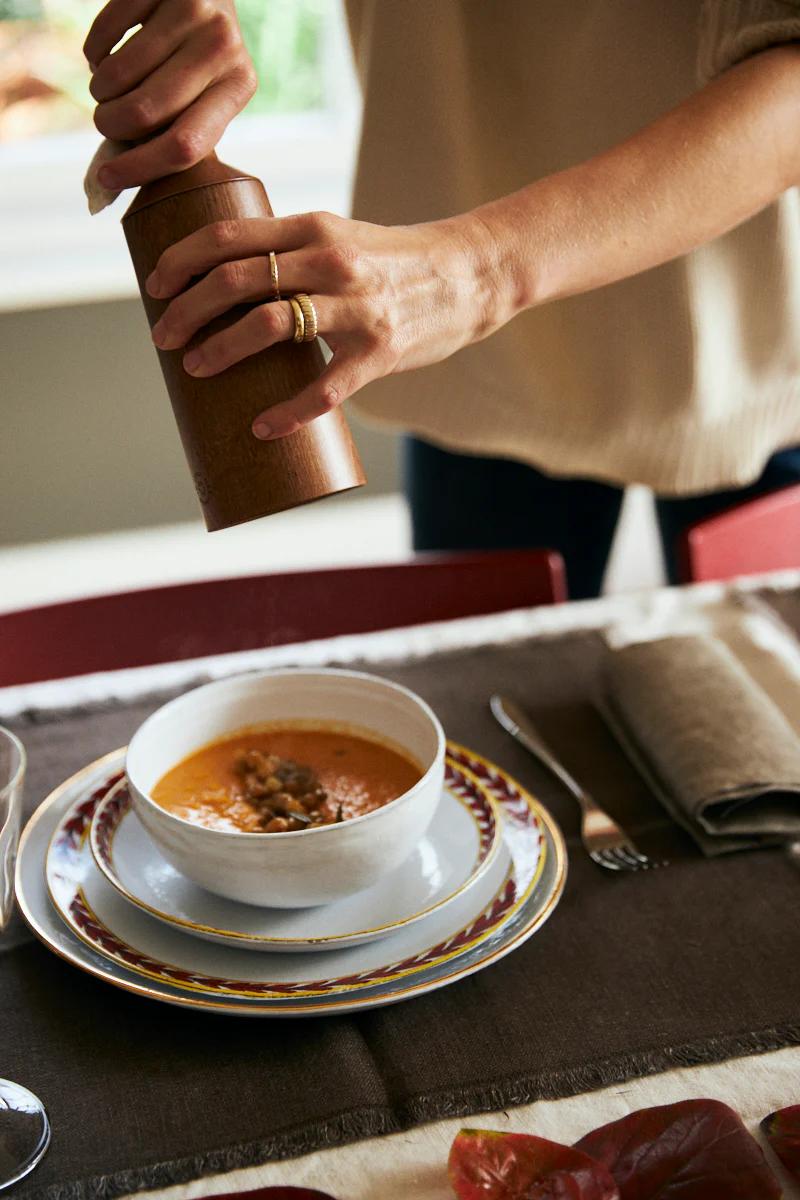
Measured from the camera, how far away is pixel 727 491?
1652 millimetres

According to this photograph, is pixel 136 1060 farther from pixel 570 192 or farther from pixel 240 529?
pixel 240 529

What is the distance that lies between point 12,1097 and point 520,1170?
0.91ft

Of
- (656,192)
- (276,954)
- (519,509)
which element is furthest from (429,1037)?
(519,509)

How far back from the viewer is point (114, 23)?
0.78 meters

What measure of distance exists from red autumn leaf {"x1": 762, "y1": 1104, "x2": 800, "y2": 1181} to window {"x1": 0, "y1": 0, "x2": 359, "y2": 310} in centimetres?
291

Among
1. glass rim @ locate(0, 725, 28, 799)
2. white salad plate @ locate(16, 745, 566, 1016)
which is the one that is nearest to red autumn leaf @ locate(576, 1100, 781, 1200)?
white salad plate @ locate(16, 745, 566, 1016)

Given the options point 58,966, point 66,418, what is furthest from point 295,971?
point 66,418

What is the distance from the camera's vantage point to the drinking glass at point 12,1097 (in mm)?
621

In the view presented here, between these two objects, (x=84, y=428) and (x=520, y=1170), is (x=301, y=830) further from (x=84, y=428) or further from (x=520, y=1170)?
(x=84, y=428)

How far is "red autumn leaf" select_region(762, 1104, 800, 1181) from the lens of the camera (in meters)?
0.62

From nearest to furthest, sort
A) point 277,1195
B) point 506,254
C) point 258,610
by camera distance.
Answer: point 277,1195 → point 506,254 → point 258,610

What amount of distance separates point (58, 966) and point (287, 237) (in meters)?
0.47

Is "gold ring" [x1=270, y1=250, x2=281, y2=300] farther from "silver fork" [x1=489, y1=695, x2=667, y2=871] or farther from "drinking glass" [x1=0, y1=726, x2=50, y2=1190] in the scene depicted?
"silver fork" [x1=489, y1=695, x2=667, y2=871]

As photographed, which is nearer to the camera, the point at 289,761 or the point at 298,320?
the point at 298,320
